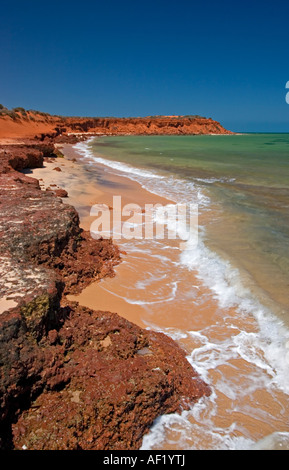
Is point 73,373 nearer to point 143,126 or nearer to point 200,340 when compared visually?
point 200,340

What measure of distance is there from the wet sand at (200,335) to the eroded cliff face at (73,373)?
21 centimetres

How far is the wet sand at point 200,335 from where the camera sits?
228 centimetres

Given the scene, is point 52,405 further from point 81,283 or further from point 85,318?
→ point 81,283

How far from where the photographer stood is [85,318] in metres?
2.58

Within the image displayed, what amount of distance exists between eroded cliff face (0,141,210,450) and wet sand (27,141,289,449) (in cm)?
21

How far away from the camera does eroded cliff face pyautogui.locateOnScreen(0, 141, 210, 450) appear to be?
5.89 ft

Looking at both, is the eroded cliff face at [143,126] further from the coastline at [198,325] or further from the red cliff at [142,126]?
the coastline at [198,325]

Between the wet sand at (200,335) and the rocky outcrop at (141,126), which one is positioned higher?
the rocky outcrop at (141,126)

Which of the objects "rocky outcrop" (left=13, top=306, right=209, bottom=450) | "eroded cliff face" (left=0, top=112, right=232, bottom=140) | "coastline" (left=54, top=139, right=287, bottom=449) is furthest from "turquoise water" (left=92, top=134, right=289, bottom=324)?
"eroded cliff face" (left=0, top=112, right=232, bottom=140)

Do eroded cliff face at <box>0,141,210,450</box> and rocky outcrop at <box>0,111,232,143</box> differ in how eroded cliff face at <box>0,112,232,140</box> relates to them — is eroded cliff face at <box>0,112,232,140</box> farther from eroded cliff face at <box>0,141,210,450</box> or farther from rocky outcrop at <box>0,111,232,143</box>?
eroded cliff face at <box>0,141,210,450</box>

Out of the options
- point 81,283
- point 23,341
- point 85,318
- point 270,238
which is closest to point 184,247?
point 270,238

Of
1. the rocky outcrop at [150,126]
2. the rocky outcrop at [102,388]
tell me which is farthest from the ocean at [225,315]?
the rocky outcrop at [150,126]

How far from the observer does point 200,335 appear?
131 inches
